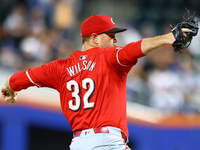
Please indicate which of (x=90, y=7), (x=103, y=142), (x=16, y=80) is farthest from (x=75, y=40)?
(x=103, y=142)

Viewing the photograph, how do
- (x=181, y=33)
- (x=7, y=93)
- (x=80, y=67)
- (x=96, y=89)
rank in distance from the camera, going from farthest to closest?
(x=7, y=93) < (x=80, y=67) < (x=96, y=89) < (x=181, y=33)

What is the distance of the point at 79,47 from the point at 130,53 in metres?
7.04

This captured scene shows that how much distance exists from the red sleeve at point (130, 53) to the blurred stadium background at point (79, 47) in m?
3.65

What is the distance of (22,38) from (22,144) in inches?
112

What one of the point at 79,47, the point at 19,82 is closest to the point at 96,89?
the point at 19,82

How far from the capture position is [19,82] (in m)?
3.93

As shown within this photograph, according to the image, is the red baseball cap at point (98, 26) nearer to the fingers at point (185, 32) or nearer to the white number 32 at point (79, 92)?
the white number 32 at point (79, 92)

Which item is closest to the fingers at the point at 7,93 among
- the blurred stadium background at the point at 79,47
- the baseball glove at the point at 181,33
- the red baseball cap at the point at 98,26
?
the red baseball cap at the point at 98,26

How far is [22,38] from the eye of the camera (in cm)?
863

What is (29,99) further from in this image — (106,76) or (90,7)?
(90,7)

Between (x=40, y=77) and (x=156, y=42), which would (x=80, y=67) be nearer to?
(x=40, y=77)

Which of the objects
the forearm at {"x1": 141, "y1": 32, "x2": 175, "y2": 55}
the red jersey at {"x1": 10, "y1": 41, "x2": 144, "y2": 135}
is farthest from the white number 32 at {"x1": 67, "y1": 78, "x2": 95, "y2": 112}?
the forearm at {"x1": 141, "y1": 32, "x2": 175, "y2": 55}

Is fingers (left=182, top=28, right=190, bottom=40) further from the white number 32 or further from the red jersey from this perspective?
the white number 32

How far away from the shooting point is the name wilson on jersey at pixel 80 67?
11.6 ft
